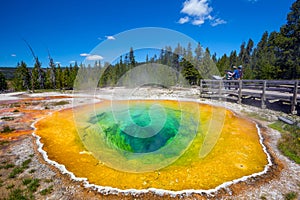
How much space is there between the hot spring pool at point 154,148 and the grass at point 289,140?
70cm

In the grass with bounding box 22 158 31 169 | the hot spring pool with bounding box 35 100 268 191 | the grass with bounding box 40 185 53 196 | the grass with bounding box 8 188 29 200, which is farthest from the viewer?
the grass with bounding box 22 158 31 169

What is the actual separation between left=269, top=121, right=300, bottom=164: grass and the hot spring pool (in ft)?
2.29

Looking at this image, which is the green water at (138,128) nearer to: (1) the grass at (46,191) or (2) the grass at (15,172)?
(2) the grass at (15,172)

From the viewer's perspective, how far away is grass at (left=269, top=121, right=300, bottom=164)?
A: 491 cm

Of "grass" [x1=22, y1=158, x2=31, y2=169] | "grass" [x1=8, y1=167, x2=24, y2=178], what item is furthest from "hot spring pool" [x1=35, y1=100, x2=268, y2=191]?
"grass" [x1=8, y1=167, x2=24, y2=178]

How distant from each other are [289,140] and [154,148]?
5530 mm

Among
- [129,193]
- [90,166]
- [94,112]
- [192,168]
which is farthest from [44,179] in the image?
[94,112]

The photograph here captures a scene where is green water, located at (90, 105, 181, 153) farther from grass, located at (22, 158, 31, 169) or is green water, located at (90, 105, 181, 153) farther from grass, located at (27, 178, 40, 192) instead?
grass, located at (27, 178, 40, 192)

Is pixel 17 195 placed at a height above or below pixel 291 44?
below

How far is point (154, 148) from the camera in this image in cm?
780

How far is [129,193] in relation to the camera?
3.42 meters

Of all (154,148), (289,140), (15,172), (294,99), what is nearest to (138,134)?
(154,148)

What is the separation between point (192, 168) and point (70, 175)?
11.1 ft

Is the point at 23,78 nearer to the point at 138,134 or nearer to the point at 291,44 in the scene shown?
the point at 138,134
